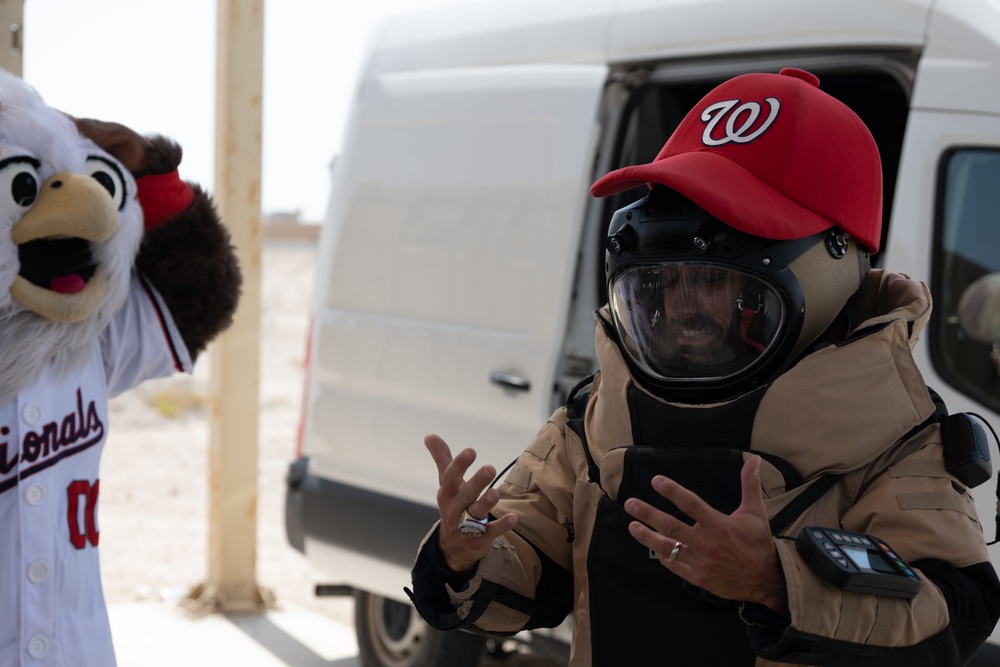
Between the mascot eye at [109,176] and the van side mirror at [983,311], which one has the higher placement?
the mascot eye at [109,176]

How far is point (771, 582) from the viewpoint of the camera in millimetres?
1261

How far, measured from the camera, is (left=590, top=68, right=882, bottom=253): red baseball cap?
1.45 metres

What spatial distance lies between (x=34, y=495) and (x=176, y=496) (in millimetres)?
7402

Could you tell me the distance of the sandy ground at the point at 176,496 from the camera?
632 cm

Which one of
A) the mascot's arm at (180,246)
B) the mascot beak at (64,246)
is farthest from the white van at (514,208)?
the mascot beak at (64,246)

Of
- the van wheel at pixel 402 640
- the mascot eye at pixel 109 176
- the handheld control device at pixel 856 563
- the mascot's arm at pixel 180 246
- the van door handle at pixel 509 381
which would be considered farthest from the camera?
the van wheel at pixel 402 640

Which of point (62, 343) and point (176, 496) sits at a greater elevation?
point (62, 343)

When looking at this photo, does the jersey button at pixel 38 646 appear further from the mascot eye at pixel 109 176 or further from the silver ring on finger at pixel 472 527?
the silver ring on finger at pixel 472 527

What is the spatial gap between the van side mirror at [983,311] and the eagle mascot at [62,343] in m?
1.86

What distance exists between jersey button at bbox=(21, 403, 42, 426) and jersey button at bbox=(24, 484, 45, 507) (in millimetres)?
125

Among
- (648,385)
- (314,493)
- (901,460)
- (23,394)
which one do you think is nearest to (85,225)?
(23,394)

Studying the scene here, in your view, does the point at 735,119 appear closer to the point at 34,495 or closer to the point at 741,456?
the point at 741,456

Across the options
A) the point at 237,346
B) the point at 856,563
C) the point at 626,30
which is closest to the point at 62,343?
the point at 856,563

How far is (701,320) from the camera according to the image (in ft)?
4.87
